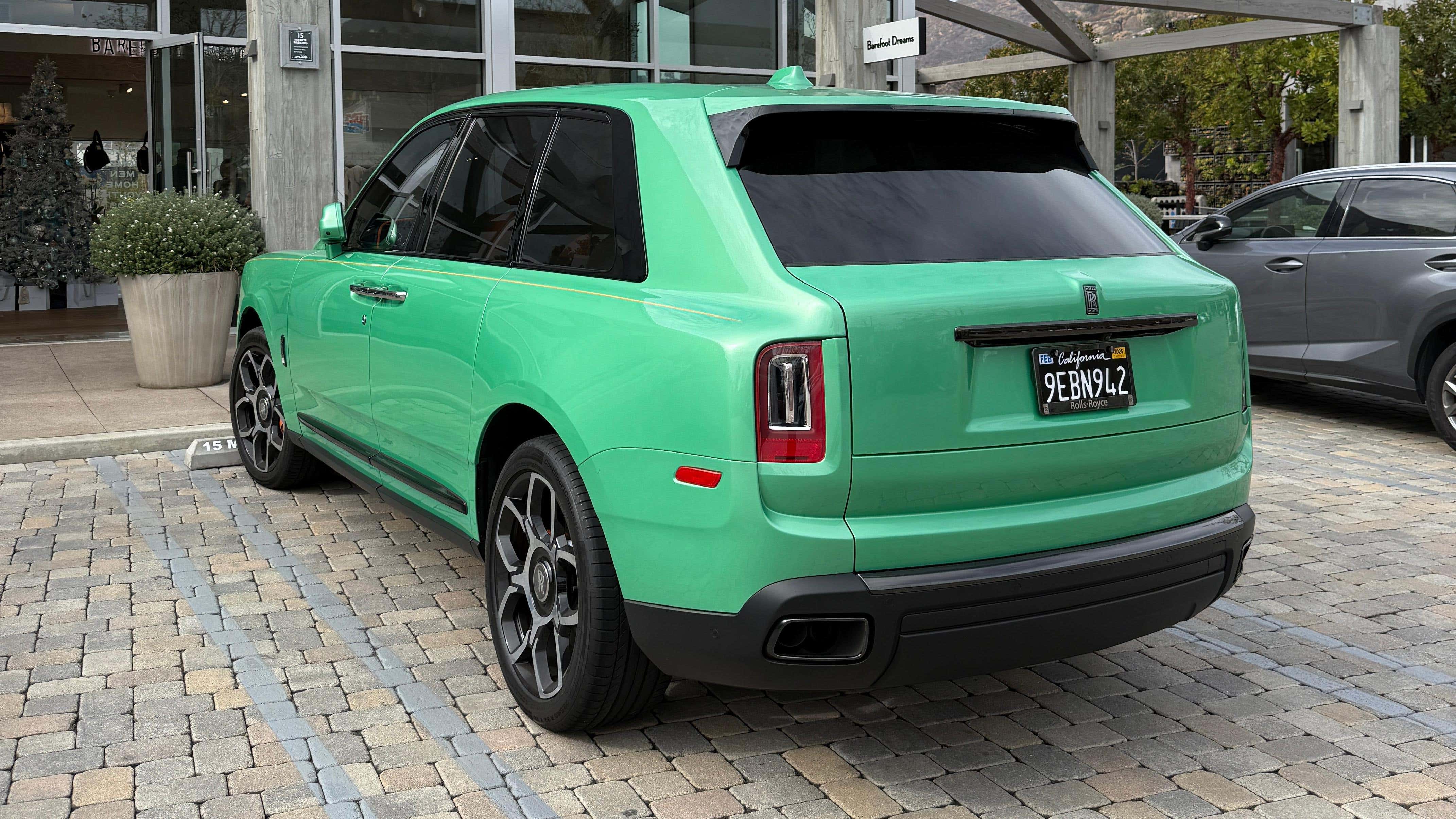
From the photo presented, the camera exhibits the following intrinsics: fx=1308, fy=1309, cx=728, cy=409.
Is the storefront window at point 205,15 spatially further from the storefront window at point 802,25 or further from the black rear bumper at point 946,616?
the black rear bumper at point 946,616

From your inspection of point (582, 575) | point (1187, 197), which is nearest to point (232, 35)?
point (582, 575)

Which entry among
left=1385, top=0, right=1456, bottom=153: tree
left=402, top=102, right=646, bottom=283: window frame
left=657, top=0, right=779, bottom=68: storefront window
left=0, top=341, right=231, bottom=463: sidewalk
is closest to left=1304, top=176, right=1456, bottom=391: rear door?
left=402, top=102, right=646, bottom=283: window frame

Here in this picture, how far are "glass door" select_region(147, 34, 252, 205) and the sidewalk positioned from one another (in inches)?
84.4

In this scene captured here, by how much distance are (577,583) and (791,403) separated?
0.92 m

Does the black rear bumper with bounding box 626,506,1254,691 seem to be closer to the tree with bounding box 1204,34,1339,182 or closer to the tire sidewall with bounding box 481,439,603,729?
the tire sidewall with bounding box 481,439,603,729

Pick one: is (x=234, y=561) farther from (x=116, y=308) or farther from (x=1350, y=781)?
(x=116, y=308)

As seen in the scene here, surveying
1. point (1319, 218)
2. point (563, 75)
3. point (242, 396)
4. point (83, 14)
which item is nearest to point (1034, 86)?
point (563, 75)

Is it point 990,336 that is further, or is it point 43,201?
point 43,201

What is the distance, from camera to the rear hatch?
3.01m

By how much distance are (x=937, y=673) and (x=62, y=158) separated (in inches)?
617

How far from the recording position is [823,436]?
294cm

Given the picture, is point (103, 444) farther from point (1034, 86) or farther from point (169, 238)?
point (1034, 86)

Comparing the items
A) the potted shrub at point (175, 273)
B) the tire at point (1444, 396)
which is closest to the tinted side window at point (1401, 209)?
the tire at point (1444, 396)

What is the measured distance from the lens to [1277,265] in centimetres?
873
